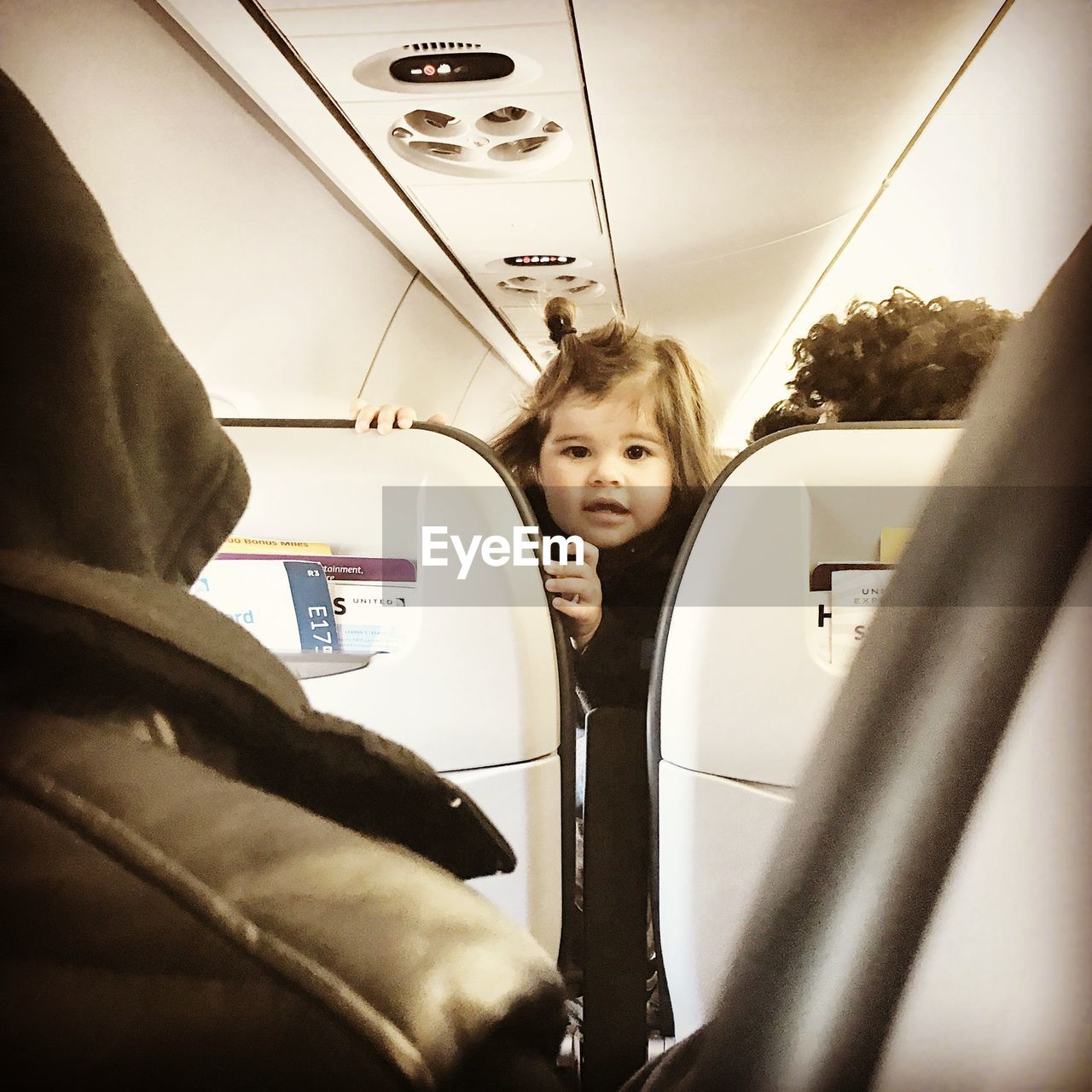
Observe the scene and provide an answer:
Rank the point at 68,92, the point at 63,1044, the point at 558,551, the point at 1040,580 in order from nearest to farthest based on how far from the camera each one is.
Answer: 1. the point at 1040,580
2. the point at 63,1044
3. the point at 68,92
4. the point at 558,551

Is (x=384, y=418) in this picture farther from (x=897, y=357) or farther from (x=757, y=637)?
(x=897, y=357)

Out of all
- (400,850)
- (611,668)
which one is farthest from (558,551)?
(400,850)

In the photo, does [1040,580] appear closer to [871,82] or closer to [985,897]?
[985,897]

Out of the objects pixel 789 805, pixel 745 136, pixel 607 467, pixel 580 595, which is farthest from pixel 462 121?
pixel 789 805

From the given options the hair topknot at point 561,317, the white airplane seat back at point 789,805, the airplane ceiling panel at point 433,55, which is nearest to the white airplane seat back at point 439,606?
the white airplane seat back at point 789,805

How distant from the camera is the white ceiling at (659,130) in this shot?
2.54ft

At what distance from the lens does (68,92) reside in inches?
30.7

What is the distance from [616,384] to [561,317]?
12cm

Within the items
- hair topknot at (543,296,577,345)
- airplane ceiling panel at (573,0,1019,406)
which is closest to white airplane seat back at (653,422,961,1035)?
airplane ceiling panel at (573,0,1019,406)

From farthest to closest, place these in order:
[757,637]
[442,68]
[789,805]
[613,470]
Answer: [613,470], [442,68], [757,637], [789,805]

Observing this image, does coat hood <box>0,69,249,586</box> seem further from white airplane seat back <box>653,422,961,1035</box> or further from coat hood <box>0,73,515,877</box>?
white airplane seat back <box>653,422,961,1035</box>

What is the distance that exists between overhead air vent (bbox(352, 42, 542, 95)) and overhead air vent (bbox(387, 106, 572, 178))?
5cm

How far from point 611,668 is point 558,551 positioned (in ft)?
0.48

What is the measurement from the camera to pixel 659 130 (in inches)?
36.0
